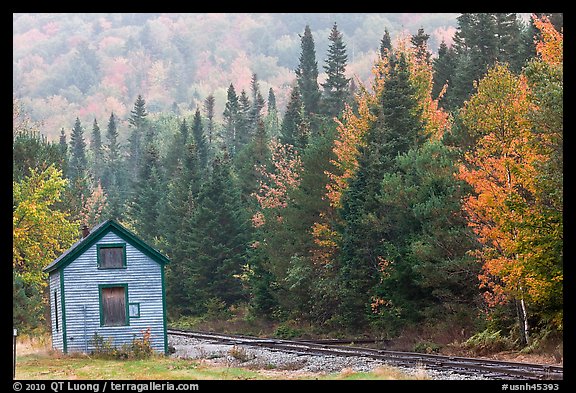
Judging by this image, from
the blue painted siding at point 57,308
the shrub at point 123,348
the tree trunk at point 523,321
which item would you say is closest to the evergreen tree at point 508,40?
the tree trunk at point 523,321

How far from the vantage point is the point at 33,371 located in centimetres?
2995

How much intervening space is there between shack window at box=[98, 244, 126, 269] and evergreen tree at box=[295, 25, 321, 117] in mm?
82042

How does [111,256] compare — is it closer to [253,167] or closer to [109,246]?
[109,246]

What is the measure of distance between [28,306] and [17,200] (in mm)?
8678

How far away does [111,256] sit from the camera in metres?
38.7

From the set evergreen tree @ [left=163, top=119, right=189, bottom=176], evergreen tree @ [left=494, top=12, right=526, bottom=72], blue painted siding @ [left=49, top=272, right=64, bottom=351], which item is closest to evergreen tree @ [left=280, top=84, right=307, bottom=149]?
evergreen tree @ [left=494, top=12, right=526, bottom=72]

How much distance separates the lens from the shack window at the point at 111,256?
1518 inches

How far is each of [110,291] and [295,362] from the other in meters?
10.6

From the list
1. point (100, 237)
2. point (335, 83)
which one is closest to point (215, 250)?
point (100, 237)

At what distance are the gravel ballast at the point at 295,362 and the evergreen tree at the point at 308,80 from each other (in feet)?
271

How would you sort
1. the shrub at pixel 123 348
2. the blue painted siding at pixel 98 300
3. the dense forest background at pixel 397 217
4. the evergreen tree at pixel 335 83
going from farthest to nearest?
the evergreen tree at pixel 335 83 < the blue painted siding at pixel 98 300 < the shrub at pixel 123 348 < the dense forest background at pixel 397 217

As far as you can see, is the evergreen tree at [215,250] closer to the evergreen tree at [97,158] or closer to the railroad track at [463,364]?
the railroad track at [463,364]

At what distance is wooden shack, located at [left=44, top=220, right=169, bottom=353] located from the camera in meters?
38.1

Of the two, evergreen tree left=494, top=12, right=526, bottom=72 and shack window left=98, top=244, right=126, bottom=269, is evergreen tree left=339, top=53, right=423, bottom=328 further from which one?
evergreen tree left=494, top=12, right=526, bottom=72
